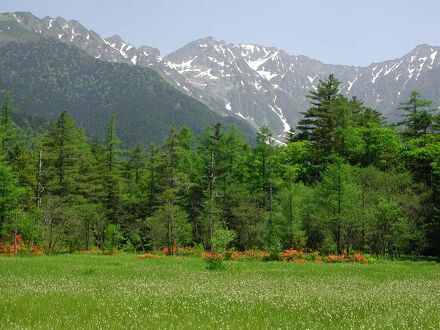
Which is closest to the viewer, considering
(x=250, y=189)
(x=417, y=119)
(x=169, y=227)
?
(x=169, y=227)

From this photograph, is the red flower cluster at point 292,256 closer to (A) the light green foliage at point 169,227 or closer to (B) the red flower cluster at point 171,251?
(B) the red flower cluster at point 171,251

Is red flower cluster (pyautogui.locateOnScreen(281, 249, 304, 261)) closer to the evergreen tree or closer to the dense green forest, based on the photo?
the dense green forest

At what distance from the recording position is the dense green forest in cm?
4250

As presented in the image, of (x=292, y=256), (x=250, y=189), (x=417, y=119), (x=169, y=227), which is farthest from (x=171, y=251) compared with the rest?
(x=417, y=119)

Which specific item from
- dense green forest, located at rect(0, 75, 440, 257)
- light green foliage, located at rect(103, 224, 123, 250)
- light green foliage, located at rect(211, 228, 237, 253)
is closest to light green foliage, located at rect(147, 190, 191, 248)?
dense green forest, located at rect(0, 75, 440, 257)

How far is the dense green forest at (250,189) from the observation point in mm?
42500

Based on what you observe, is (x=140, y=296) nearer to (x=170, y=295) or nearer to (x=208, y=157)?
(x=170, y=295)

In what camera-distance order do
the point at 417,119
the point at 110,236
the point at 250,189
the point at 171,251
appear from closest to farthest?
the point at 171,251, the point at 110,236, the point at 250,189, the point at 417,119

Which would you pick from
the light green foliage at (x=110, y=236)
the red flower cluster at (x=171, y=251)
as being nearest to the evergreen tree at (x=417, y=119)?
the red flower cluster at (x=171, y=251)

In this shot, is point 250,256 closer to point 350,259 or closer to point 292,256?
point 292,256

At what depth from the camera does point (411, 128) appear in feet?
197

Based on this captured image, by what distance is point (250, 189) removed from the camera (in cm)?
5784

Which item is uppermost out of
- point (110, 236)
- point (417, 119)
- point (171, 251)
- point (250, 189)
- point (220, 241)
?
point (417, 119)

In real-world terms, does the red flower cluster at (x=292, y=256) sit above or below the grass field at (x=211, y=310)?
below
